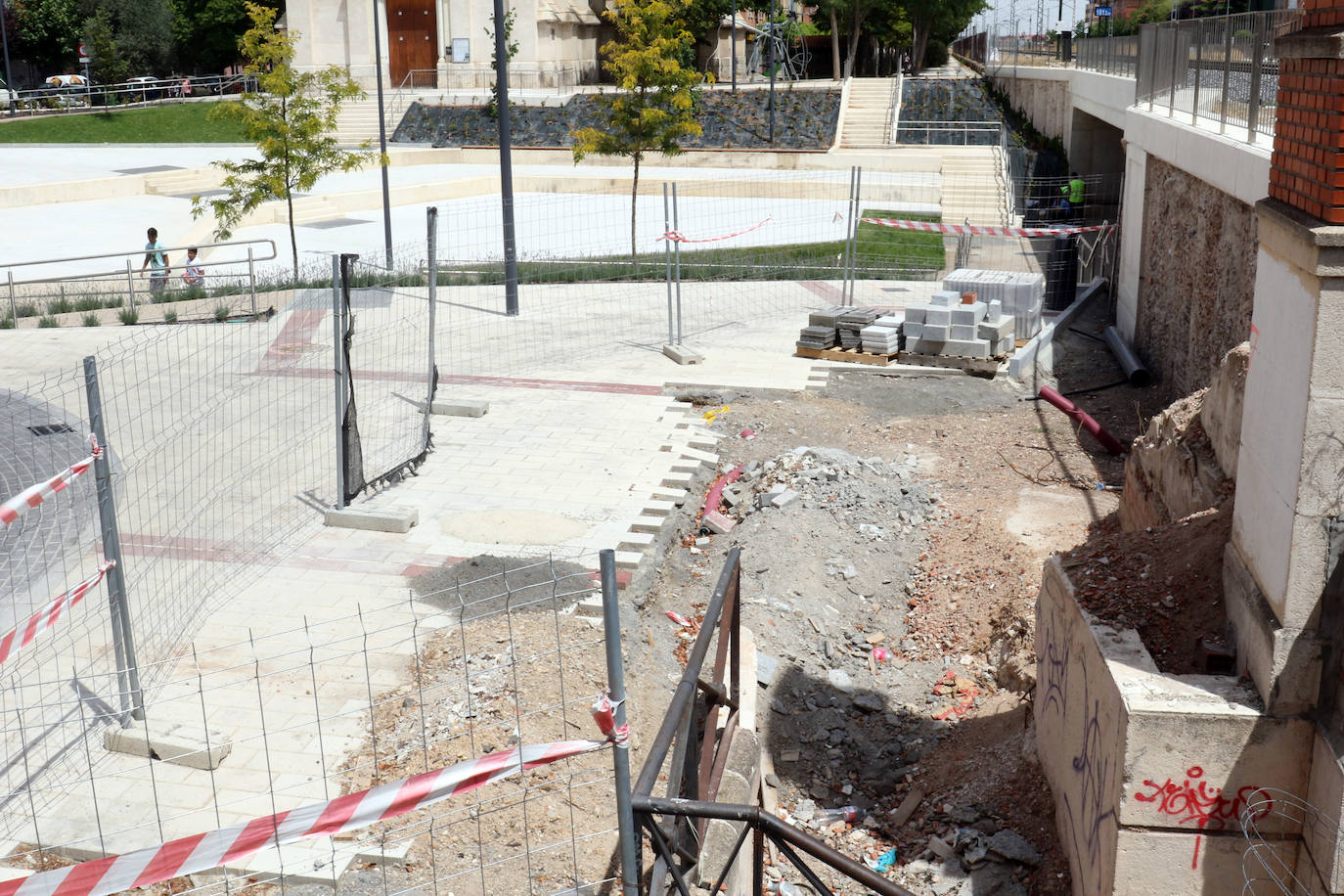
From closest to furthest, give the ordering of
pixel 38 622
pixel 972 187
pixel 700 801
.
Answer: pixel 700 801 < pixel 38 622 < pixel 972 187

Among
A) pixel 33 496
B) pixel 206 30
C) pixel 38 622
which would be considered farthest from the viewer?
pixel 206 30


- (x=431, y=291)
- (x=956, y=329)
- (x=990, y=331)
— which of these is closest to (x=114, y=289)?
(x=431, y=291)

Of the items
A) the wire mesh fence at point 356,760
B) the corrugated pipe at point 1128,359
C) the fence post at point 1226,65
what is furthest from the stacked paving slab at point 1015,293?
the wire mesh fence at point 356,760

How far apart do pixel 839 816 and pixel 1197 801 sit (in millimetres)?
2288

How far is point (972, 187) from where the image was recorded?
31.4 metres

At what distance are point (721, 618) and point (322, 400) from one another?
8.73m

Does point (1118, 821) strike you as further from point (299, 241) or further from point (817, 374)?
point (299, 241)

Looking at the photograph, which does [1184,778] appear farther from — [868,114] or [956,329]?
[868,114]

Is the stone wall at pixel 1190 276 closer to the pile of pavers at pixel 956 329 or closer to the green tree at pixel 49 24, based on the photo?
the pile of pavers at pixel 956 329

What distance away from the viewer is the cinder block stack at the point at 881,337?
1559cm

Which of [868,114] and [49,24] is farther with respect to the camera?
[49,24]

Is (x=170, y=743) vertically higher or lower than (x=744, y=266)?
lower

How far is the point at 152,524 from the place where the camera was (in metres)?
9.56

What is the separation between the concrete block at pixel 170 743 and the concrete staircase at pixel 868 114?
35017 millimetres
